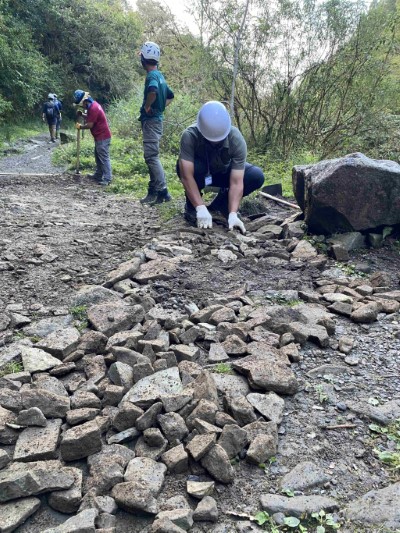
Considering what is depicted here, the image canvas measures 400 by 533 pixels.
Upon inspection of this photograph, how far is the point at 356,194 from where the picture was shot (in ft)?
12.9

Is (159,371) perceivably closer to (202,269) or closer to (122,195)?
(202,269)

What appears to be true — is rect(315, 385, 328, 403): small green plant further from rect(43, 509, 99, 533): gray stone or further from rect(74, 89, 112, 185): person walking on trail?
rect(74, 89, 112, 185): person walking on trail

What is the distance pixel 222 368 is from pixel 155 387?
373 millimetres

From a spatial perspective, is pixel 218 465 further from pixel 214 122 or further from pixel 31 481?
pixel 214 122

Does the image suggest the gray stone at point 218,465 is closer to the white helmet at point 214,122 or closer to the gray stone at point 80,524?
the gray stone at point 80,524

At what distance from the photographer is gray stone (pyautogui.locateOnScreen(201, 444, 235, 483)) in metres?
1.60

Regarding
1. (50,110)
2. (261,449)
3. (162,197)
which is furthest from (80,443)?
(50,110)

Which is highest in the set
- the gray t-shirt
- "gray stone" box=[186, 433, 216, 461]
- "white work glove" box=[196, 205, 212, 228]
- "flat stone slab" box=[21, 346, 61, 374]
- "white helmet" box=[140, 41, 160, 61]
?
"white helmet" box=[140, 41, 160, 61]

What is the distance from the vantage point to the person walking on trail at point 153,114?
5.58 meters

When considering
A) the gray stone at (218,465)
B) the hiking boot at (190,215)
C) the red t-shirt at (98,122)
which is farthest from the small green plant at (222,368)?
the red t-shirt at (98,122)

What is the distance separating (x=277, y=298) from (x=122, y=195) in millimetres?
4420

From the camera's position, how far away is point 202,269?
3.47 m

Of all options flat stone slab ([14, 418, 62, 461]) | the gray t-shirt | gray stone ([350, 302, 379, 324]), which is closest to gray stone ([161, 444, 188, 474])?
flat stone slab ([14, 418, 62, 461])

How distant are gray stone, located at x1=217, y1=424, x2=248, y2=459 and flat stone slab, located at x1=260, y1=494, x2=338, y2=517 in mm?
207
